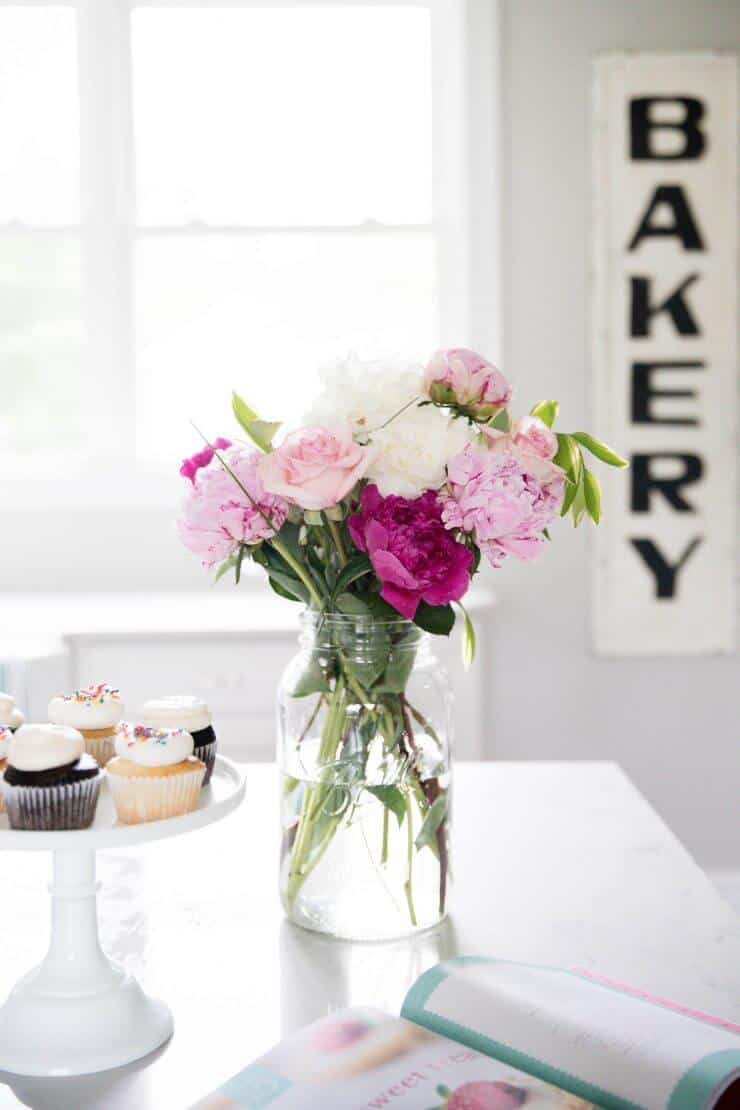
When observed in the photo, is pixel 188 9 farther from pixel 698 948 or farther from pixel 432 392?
pixel 698 948

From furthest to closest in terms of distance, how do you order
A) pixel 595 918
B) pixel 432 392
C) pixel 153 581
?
pixel 153 581, pixel 595 918, pixel 432 392

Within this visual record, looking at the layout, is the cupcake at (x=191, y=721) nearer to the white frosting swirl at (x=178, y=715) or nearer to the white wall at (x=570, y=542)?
the white frosting swirl at (x=178, y=715)

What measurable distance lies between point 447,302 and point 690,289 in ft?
1.99

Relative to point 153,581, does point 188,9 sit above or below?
above

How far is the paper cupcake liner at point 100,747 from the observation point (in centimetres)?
100

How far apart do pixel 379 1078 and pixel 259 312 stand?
8.33ft

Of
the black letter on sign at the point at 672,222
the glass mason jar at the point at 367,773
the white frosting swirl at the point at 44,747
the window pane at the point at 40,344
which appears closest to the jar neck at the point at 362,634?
the glass mason jar at the point at 367,773

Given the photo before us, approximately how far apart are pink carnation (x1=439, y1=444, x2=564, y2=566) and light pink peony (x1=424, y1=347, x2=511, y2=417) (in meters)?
0.05

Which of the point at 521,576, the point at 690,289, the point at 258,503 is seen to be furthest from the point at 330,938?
the point at 690,289

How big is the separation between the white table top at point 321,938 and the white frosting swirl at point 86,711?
205mm

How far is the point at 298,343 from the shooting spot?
3.08m

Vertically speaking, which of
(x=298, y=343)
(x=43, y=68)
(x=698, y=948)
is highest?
(x=43, y=68)

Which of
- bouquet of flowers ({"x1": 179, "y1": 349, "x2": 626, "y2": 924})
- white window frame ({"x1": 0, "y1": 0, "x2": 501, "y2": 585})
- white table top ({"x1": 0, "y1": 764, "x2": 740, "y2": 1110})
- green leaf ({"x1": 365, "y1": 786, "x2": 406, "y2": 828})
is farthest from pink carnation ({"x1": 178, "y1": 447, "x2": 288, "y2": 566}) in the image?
white window frame ({"x1": 0, "y1": 0, "x2": 501, "y2": 585})

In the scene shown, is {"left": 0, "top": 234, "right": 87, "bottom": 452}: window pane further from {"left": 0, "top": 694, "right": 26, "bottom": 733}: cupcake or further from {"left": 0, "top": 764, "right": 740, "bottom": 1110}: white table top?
{"left": 0, "top": 694, "right": 26, "bottom": 733}: cupcake
